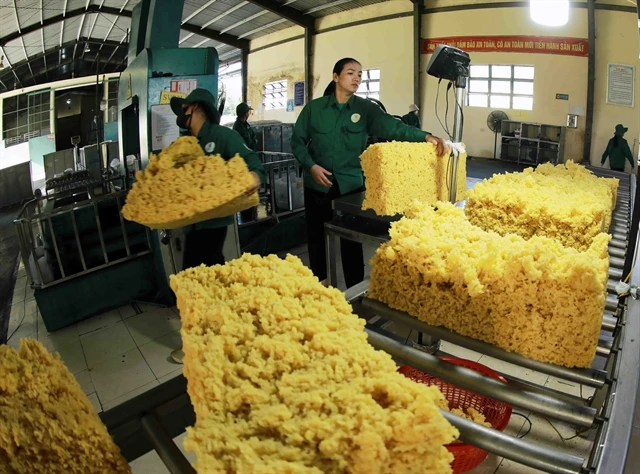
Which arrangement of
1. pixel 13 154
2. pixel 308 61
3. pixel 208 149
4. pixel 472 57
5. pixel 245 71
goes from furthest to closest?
pixel 245 71, pixel 308 61, pixel 472 57, pixel 13 154, pixel 208 149

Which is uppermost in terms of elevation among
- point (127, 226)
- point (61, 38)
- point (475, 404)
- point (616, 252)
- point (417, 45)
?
point (417, 45)

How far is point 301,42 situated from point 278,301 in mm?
5213

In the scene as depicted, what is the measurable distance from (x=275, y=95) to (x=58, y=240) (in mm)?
4547

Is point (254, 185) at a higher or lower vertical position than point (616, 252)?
higher

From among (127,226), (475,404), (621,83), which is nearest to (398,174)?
(475,404)

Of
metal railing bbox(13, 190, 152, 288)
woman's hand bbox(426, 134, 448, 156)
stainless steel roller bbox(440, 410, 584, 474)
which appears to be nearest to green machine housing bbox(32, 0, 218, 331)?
metal railing bbox(13, 190, 152, 288)

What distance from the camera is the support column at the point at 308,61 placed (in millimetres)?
5129

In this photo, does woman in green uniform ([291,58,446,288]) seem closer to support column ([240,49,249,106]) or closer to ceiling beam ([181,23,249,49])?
ceiling beam ([181,23,249,49])

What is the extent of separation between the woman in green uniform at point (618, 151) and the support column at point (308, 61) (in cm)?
345

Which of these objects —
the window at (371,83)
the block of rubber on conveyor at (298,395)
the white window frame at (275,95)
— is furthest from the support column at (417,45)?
the block of rubber on conveyor at (298,395)

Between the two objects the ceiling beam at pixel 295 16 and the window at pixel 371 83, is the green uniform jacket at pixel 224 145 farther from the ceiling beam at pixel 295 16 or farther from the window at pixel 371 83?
the ceiling beam at pixel 295 16

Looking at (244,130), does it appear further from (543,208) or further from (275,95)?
(543,208)

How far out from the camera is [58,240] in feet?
9.30

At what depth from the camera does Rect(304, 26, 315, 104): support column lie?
5.13 metres
